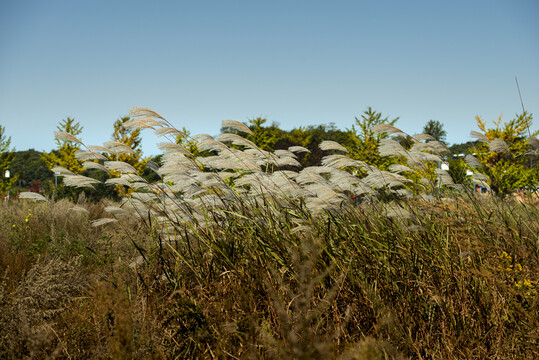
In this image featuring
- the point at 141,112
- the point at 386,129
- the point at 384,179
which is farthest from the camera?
the point at 386,129

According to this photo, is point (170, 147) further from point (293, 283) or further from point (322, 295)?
point (322, 295)

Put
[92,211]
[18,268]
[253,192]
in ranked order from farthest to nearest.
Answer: [92,211]
[18,268]
[253,192]

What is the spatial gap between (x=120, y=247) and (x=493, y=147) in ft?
14.8

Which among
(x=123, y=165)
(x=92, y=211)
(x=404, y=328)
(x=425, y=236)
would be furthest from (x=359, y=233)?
(x=92, y=211)

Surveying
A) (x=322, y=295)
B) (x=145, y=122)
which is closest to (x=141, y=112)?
(x=145, y=122)

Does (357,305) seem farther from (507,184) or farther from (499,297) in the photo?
(507,184)

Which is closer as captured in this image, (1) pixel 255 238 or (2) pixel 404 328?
(2) pixel 404 328

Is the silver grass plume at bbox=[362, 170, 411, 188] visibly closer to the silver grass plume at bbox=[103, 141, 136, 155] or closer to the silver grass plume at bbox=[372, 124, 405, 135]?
the silver grass plume at bbox=[372, 124, 405, 135]

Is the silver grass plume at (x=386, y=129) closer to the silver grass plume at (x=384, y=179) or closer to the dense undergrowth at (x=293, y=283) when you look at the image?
the dense undergrowth at (x=293, y=283)

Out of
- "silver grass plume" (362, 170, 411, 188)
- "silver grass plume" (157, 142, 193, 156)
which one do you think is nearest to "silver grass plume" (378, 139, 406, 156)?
"silver grass plume" (362, 170, 411, 188)

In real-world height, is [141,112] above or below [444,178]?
above

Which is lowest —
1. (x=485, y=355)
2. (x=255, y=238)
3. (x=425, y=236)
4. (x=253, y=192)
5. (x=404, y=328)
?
(x=485, y=355)

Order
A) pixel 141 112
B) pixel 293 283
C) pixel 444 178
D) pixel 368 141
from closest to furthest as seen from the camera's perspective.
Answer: pixel 293 283
pixel 141 112
pixel 444 178
pixel 368 141

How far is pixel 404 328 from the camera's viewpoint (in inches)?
94.5
